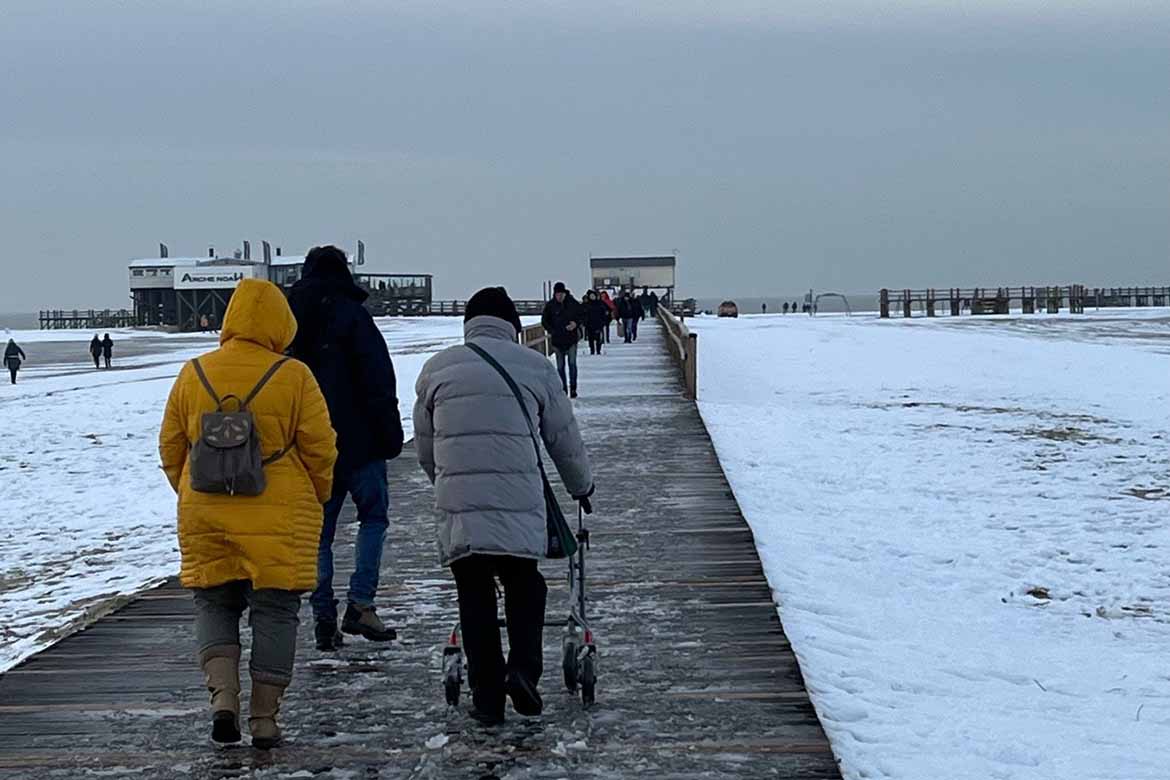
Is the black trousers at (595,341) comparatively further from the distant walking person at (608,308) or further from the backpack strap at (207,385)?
the backpack strap at (207,385)

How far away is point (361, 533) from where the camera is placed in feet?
20.4

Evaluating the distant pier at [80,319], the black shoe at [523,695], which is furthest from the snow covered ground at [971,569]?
the distant pier at [80,319]

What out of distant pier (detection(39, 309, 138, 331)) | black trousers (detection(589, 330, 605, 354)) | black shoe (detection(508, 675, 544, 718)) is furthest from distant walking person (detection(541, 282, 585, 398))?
distant pier (detection(39, 309, 138, 331))

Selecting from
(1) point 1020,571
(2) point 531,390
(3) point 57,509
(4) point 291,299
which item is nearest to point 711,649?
(2) point 531,390

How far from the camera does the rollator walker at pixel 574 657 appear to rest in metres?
5.29

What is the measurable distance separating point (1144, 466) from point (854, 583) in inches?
287

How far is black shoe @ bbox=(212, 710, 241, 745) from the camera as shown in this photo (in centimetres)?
486

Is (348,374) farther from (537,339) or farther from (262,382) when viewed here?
(537,339)

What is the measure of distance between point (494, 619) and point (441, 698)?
0.60 metres

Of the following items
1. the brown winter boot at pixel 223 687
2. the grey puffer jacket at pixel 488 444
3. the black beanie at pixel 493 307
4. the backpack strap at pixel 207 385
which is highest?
the black beanie at pixel 493 307

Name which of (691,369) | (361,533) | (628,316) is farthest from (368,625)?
(628,316)

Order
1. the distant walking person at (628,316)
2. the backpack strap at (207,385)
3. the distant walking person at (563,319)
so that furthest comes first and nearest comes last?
the distant walking person at (628,316)
the distant walking person at (563,319)
the backpack strap at (207,385)

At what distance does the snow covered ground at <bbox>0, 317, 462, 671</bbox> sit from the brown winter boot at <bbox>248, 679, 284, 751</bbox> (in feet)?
7.82

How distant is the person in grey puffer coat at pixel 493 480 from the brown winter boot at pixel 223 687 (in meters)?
0.80
